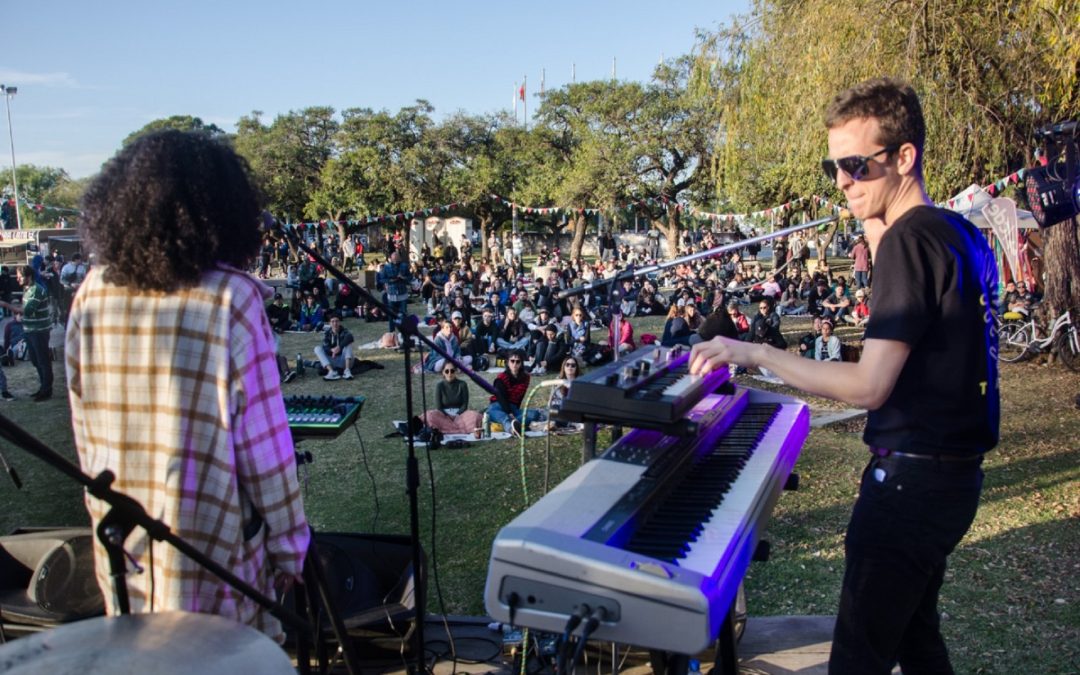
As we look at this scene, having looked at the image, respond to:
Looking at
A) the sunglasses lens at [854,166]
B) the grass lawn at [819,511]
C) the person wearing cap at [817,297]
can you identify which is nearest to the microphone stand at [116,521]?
the sunglasses lens at [854,166]

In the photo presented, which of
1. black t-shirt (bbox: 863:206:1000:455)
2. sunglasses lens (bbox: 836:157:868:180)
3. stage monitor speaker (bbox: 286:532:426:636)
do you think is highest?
sunglasses lens (bbox: 836:157:868:180)

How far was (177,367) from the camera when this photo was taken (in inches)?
70.5

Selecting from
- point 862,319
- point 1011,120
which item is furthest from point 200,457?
point 862,319

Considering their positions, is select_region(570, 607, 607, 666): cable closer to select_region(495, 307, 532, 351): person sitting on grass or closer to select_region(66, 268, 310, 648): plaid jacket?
select_region(66, 268, 310, 648): plaid jacket

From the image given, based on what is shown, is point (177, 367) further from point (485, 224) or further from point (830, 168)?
point (485, 224)

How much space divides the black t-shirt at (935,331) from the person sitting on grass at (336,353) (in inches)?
470

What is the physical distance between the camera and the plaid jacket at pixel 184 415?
1.80 meters

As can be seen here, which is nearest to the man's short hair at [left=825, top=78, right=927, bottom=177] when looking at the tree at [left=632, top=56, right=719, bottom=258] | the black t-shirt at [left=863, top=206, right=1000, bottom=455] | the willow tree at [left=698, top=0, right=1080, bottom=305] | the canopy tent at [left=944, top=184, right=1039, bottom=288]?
the black t-shirt at [left=863, top=206, right=1000, bottom=455]

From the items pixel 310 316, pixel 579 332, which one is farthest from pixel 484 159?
pixel 579 332

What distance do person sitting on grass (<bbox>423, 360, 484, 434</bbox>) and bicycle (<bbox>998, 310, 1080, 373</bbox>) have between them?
6.86m

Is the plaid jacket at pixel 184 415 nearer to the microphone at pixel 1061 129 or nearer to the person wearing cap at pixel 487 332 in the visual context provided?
the microphone at pixel 1061 129

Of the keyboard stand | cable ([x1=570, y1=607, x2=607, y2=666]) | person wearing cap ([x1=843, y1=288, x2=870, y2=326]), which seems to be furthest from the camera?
person wearing cap ([x1=843, y1=288, x2=870, y2=326])

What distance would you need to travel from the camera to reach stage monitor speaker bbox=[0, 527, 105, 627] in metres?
3.56

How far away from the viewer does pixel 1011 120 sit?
10.1 metres
